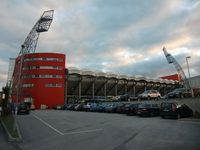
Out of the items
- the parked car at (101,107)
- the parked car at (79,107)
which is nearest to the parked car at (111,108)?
the parked car at (101,107)

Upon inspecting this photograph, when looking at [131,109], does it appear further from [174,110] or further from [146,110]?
[174,110]

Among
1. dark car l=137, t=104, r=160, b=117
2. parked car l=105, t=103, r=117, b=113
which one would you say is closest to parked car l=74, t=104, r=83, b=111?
parked car l=105, t=103, r=117, b=113

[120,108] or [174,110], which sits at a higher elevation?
[120,108]

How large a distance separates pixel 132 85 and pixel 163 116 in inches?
2769

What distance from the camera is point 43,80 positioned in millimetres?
75625

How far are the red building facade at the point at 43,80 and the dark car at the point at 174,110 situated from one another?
177 ft

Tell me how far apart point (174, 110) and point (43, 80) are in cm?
5572

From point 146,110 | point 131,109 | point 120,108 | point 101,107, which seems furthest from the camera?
point 101,107

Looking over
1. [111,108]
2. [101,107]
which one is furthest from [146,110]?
[101,107]

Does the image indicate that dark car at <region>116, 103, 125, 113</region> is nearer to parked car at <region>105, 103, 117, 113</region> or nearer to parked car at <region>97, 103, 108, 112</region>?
parked car at <region>105, 103, 117, 113</region>

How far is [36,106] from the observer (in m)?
75.1

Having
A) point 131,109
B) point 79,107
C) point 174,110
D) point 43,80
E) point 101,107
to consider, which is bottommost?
point 174,110

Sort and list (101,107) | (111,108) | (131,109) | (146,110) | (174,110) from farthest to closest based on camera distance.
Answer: (101,107) < (111,108) < (131,109) < (146,110) < (174,110)

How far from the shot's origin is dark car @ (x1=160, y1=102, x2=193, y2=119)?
24750 mm
